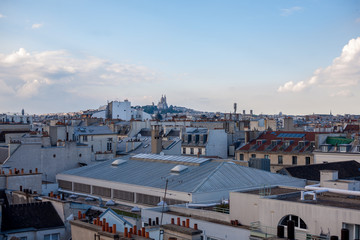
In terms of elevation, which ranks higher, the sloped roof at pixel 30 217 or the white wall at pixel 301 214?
the white wall at pixel 301 214

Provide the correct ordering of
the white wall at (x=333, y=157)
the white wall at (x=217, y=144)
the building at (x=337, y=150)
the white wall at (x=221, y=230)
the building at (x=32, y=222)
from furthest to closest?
the white wall at (x=217, y=144), the building at (x=337, y=150), the white wall at (x=333, y=157), the white wall at (x=221, y=230), the building at (x=32, y=222)

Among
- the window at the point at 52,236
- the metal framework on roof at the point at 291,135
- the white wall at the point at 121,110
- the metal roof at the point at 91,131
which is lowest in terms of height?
the window at the point at 52,236

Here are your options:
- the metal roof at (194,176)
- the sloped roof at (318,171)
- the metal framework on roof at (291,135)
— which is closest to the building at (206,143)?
the metal framework on roof at (291,135)

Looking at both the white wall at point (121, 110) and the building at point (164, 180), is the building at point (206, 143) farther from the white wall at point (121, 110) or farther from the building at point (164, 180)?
the white wall at point (121, 110)

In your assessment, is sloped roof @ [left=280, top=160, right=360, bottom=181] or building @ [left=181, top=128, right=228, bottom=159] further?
building @ [left=181, top=128, right=228, bottom=159]

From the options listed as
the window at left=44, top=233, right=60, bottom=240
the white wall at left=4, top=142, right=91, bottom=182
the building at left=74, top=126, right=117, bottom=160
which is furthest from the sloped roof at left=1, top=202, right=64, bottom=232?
the building at left=74, top=126, right=117, bottom=160

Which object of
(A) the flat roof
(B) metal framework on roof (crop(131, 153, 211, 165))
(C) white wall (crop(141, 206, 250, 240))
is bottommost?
(C) white wall (crop(141, 206, 250, 240))

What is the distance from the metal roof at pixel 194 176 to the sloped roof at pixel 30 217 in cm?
1049

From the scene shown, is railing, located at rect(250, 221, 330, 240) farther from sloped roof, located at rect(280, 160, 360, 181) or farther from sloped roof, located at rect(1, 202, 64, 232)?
sloped roof, located at rect(280, 160, 360, 181)

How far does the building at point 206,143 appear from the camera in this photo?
73.4m

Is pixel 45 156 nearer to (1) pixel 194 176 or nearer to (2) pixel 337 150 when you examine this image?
(1) pixel 194 176

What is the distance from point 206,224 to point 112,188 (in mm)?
15478

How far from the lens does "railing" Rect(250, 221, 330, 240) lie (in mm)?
19056

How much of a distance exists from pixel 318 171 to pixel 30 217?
32307mm
